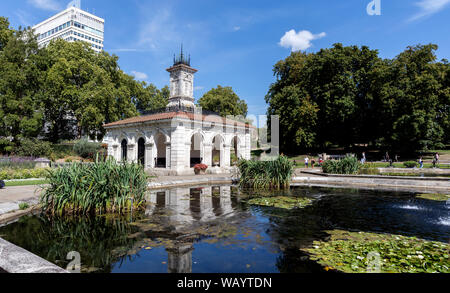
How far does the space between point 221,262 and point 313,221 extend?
11.9ft

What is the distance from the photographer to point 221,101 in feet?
162

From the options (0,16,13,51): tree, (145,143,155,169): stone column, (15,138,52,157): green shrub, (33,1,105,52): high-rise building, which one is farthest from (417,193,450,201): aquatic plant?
(33,1,105,52): high-rise building

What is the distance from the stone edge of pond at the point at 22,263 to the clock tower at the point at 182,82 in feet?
69.8

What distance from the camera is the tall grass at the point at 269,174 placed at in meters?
13.5

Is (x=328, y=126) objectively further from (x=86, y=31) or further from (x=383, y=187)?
(x=86, y=31)

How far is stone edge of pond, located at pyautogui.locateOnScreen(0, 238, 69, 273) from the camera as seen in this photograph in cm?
333

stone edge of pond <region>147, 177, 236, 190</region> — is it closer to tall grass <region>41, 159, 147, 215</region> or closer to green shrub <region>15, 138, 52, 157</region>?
tall grass <region>41, 159, 147, 215</region>

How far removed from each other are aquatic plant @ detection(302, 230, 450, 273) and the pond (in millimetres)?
344

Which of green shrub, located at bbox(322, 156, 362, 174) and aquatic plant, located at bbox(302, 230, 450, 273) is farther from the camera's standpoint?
green shrub, located at bbox(322, 156, 362, 174)

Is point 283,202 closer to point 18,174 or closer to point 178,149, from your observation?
point 178,149

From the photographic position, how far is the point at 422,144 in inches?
1362

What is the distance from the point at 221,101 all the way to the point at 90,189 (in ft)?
141

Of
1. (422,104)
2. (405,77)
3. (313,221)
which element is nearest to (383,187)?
(313,221)

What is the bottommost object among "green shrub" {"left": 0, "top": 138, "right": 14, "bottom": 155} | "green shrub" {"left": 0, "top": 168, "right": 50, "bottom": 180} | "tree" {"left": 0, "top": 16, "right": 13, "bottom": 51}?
"green shrub" {"left": 0, "top": 168, "right": 50, "bottom": 180}
